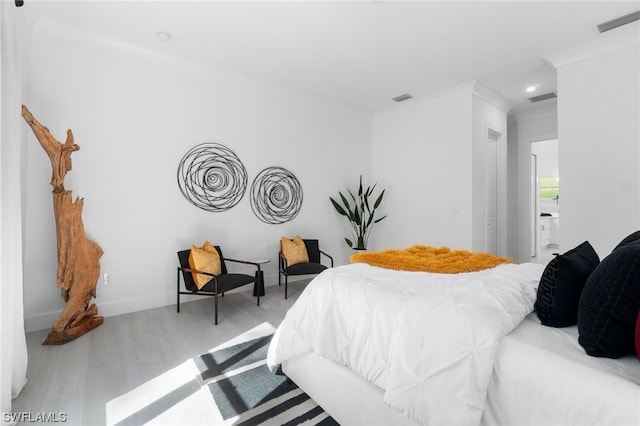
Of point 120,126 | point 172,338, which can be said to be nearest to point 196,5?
point 120,126

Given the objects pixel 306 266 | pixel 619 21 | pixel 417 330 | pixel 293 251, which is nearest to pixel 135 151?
pixel 293 251

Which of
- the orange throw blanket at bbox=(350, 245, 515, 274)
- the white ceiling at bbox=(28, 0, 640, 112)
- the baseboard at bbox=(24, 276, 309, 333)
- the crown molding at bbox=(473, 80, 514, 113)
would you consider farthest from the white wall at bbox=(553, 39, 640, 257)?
the baseboard at bbox=(24, 276, 309, 333)

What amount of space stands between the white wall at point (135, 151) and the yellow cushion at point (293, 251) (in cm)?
34

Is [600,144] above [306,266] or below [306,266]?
above

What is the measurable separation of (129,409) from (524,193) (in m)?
6.13

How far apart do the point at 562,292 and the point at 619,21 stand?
10.5 feet

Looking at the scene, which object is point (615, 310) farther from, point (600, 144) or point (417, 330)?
point (600, 144)

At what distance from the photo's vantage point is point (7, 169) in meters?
1.59

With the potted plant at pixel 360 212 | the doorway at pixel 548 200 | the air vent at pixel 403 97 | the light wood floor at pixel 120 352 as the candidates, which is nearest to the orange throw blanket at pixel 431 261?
the light wood floor at pixel 120 352

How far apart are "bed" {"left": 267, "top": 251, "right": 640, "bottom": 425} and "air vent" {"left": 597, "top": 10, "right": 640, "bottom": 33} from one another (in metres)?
2.77

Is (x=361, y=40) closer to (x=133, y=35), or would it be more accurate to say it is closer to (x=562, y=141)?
(x=133, y=35)

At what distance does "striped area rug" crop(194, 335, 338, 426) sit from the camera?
5.13 feet

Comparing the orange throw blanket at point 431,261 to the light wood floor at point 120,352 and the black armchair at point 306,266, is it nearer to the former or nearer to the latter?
the light wood floor at point 120,352

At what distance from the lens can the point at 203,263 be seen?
10.0 ft
